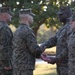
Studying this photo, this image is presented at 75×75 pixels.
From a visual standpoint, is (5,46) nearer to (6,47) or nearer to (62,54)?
(6,47)

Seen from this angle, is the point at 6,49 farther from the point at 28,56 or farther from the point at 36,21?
the point at 36,21

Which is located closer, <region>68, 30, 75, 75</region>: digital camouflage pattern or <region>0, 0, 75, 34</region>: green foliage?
<region>68, 30, 75, 75</region>: digital camouflage pattern

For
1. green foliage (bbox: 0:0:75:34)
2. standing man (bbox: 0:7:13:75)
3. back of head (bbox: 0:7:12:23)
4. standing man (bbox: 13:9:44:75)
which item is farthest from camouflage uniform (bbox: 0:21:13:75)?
green foliage (bbox: 0:0:75:34)

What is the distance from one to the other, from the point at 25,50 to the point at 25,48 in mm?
35

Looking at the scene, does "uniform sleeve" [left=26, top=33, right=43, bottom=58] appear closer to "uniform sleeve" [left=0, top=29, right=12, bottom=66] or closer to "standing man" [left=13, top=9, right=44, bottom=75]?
"standing man" [left=13, top=9, right=44, bottom=75]

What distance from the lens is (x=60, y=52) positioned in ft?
21.2

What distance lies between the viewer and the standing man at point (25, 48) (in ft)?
21.0

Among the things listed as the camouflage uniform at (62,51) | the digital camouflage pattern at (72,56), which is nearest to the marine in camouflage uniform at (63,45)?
the camouflage uniform at (62,51)

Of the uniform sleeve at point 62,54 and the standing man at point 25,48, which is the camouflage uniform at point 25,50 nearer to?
the standing man at point 25,48

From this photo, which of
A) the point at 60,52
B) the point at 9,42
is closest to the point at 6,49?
the point at 9,42

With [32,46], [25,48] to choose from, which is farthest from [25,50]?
[32,46]

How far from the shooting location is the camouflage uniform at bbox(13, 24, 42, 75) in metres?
6.40

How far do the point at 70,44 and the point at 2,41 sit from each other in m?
2.06

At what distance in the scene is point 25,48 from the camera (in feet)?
21.3
